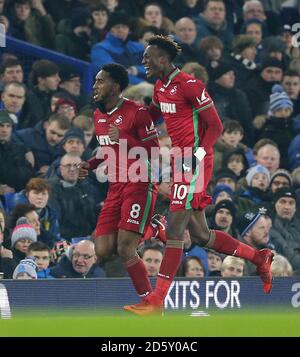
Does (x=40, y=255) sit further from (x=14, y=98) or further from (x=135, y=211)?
(x=14, y=98)

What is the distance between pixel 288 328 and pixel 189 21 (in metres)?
7.84

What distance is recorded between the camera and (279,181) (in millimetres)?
17531

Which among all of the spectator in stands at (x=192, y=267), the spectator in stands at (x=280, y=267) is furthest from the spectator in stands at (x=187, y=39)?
the spectator in stands at (x=192, y=267)

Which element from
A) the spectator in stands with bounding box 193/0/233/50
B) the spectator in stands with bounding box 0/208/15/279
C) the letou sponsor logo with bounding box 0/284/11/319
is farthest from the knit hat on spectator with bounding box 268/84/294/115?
the letou sponsor logo with bounding box 0/284/11/319

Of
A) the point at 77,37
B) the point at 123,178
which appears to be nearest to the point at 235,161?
the point at 77,37

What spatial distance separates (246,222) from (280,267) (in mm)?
1161

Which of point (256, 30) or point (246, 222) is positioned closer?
point (246, 222)

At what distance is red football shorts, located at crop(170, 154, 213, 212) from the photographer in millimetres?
12977

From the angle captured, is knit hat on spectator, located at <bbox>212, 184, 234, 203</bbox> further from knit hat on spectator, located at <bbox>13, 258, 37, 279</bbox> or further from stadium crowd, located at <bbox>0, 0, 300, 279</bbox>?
knit hat on spectator, located at <bbox>13, 258, 37, 279</bbox>

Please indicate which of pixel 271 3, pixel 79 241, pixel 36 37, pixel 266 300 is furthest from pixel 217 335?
pixel 271 3

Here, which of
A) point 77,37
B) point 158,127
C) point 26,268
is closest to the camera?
point 26,268

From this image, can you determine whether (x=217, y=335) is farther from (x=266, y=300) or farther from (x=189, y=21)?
(x=189, y=21)

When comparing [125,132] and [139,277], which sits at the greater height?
[125,132]

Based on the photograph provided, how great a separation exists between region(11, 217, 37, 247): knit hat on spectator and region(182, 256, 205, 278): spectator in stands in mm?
1498
